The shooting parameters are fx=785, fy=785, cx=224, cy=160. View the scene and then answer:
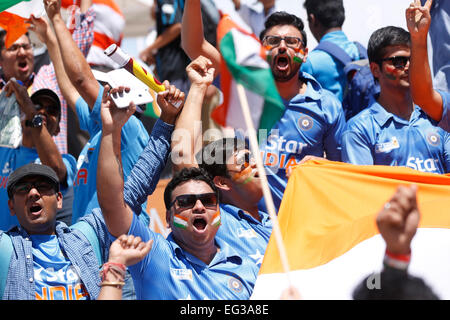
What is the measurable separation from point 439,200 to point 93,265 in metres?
1.87

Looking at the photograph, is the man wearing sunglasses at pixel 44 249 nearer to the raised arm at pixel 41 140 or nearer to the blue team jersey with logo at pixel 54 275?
the blue team jersey with logo at pixel 54 275

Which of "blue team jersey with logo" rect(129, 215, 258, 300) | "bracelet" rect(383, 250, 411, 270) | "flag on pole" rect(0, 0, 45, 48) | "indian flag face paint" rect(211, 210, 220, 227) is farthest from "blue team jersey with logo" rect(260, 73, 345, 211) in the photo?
"bracelet" rect(383, 250, 411, 270)

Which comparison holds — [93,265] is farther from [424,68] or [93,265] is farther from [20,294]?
[424,68]

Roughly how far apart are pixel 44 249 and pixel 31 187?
0.40m

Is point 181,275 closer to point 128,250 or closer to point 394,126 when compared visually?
point 128,250

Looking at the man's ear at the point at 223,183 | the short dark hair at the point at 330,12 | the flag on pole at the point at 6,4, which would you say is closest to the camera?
the man's ear at the point at 223,183

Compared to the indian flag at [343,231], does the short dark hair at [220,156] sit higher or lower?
higher

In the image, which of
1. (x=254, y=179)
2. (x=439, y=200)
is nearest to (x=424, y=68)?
(x=439, y=200)

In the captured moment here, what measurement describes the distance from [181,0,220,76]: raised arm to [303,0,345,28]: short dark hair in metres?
1.18

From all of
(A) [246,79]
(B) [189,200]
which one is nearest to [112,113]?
(B) [189,200]

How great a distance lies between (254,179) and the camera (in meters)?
4.79

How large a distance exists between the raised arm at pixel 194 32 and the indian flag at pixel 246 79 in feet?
4.40

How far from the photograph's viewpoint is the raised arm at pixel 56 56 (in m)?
5.48

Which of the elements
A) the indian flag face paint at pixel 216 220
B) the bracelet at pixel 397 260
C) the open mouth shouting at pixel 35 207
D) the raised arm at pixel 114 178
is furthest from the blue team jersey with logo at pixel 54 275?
the bracelet at pixel 397 260
